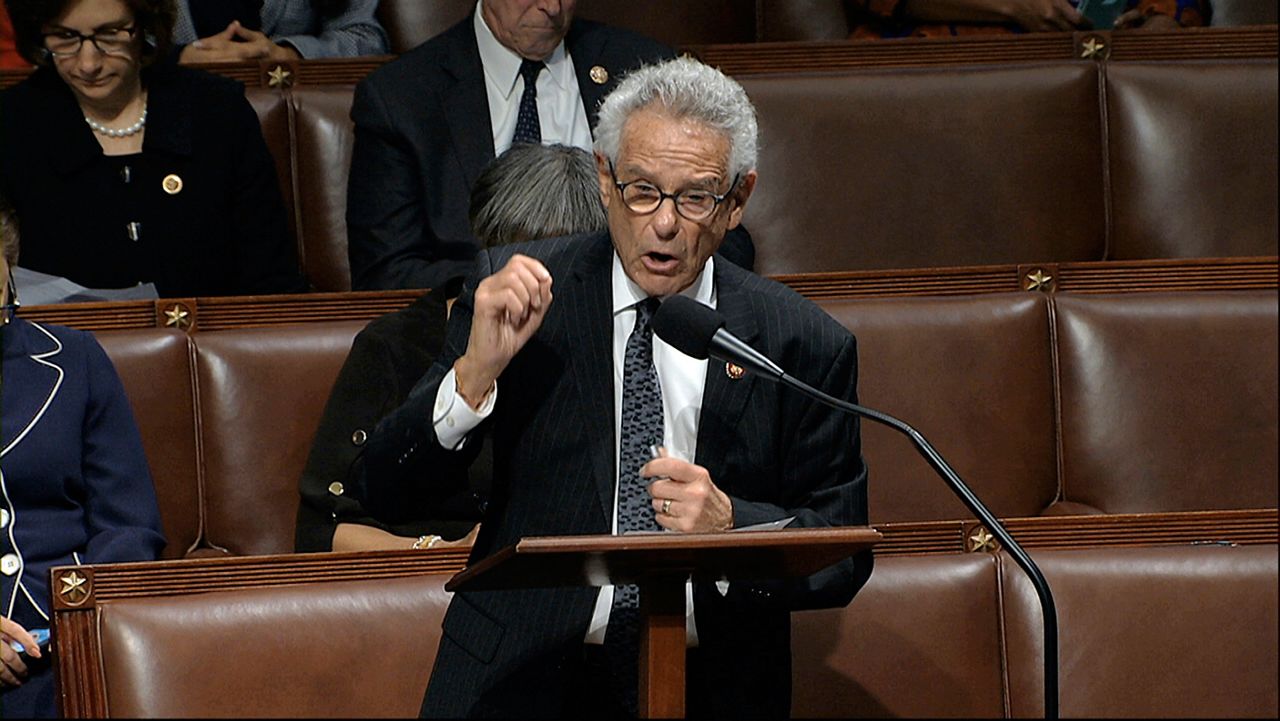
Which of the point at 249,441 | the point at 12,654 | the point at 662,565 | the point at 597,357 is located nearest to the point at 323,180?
the point at 249,441

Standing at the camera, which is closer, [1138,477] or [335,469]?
[335,469]

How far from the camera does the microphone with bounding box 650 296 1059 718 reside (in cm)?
78

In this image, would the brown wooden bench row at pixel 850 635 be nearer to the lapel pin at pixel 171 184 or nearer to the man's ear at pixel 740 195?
the man's ear at pixel 740 195

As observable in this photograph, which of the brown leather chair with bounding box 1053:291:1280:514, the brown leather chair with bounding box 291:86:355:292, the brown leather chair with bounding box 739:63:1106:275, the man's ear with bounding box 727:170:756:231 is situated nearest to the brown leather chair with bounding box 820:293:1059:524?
the brown leather chair with bounding box 1053:291:1280:514

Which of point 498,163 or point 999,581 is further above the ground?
point 498,163

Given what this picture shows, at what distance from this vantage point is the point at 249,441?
4.25 feet

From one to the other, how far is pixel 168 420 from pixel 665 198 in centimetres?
51

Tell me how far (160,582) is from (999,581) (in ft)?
1.50

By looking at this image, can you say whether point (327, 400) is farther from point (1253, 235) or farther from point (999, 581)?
point (1253, 235)

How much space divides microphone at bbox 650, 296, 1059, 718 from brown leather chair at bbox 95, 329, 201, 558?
566 mm

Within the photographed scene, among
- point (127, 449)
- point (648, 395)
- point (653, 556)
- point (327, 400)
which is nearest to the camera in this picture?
point (653, 556)

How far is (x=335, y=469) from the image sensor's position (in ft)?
4.04

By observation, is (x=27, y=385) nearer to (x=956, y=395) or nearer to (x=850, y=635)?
(x=850, y=635)

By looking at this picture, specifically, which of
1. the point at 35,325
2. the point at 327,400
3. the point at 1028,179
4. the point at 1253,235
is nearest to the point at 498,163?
the point at 327,400
